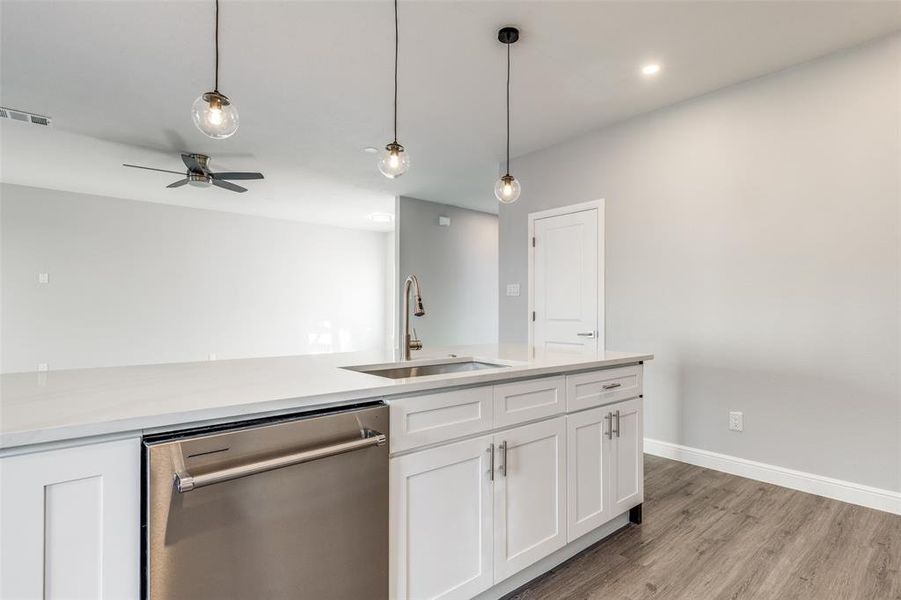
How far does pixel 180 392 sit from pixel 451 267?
573 cm

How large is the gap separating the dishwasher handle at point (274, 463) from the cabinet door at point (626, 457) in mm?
1273

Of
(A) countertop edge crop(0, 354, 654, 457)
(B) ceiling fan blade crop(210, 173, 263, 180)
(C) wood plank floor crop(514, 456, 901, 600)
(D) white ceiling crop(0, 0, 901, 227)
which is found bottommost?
(C) wood plank floor crop(514, 456, 901, 600)

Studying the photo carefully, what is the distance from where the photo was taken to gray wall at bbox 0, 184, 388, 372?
213 inches

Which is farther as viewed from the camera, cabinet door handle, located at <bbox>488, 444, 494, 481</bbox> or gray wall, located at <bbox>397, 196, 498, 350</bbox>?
gray wall, located at <bbox>397, 196, 498, 350</bbox>

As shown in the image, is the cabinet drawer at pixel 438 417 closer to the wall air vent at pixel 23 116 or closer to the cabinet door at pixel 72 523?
the cabinet door at pixel 72 523

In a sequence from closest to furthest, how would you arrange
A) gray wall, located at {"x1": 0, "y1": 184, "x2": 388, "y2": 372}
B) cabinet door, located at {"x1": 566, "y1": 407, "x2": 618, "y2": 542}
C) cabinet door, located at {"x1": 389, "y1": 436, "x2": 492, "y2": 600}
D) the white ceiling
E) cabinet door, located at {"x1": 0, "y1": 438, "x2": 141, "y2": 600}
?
cabinet door, located at {"x1": 0, "y1": 438, "x2": 141, "y2": 600} < cabinet door, located at {"x1": 389, "y1": 436, "x2": 492, "y2": 600} < cabinet door, located at {"x1": 566, "y1": 407, "x2": 618, "y2": 542} < the white ceiling < gray wall, located at {"x1": 0, "y1": 184, "x2": 388, "y2": 372}

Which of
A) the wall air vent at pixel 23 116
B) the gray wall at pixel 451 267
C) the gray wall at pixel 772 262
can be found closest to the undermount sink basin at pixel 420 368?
the gray wall at pixel 772 262

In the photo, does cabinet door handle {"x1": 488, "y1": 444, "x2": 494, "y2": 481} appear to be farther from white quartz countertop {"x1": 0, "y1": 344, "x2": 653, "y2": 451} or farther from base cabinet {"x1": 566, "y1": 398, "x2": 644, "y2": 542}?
base cabinet {"x1": 566, "y1": 398, "x2": 644, "y2": 542}

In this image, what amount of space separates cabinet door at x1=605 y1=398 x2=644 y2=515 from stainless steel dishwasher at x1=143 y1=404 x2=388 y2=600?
126cm

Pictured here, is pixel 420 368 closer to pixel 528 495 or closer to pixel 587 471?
pixel 528 495

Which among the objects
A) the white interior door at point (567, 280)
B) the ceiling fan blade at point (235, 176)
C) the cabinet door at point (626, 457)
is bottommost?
the cabinet door at point (626, 457)

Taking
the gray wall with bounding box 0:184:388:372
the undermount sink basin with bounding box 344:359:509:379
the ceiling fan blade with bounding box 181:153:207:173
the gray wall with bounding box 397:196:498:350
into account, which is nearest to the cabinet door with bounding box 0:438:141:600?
the undermount sink basin with bounding box 344:359:509:379

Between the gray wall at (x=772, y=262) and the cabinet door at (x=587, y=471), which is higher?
the gray wall at (x=772, y=262)

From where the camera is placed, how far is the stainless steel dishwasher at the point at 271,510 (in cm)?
96
